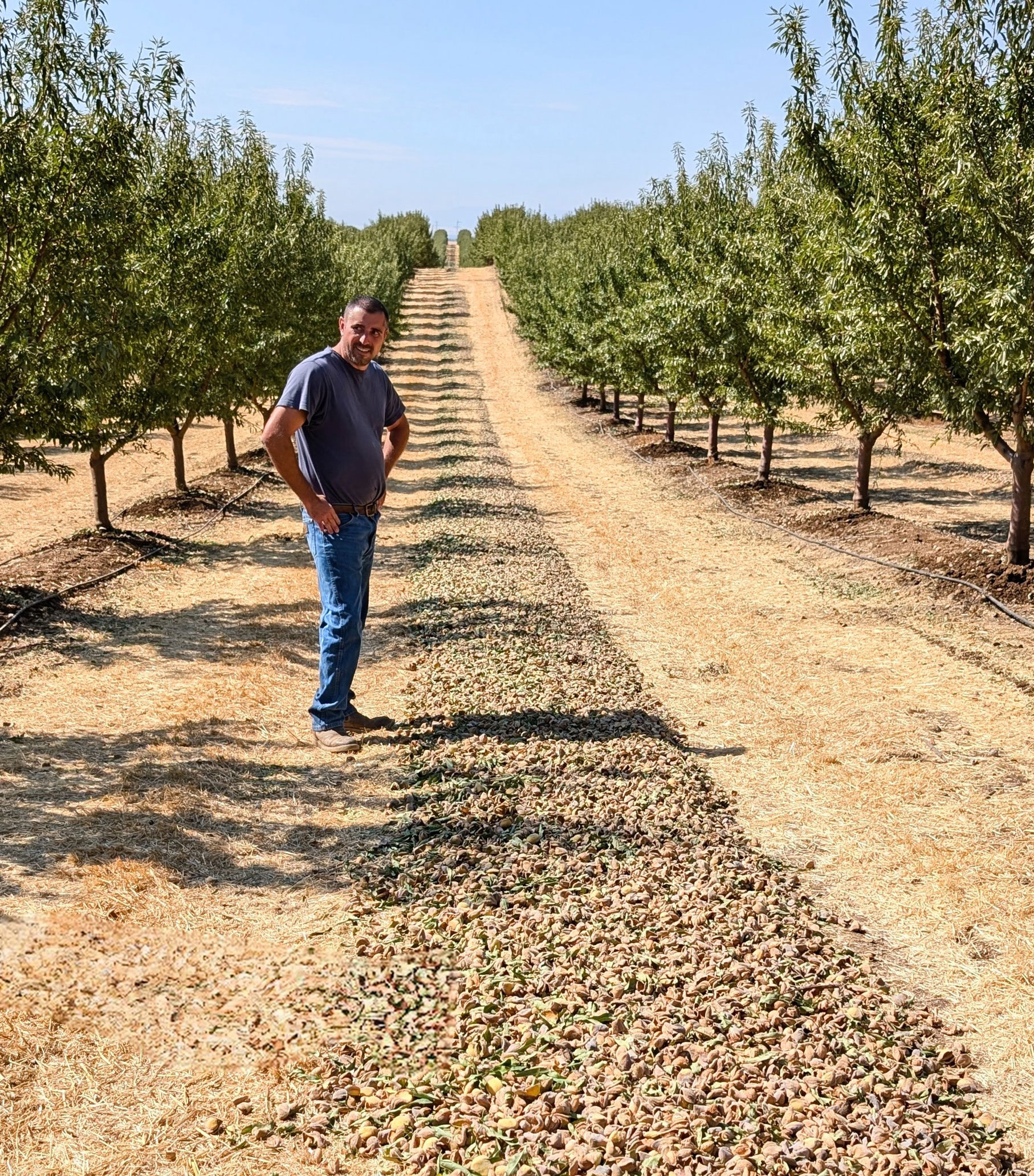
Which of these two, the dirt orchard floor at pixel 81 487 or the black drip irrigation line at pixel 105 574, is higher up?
the dirt orchard floor at pixel 81 487

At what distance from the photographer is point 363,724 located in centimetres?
748

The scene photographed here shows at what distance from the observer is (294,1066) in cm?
397

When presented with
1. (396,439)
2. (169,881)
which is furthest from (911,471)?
(169,881)

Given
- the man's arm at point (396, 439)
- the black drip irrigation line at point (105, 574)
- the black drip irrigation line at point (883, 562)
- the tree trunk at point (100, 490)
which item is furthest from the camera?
the tree trunk at point (100, 490)

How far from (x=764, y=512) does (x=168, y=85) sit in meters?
11.4

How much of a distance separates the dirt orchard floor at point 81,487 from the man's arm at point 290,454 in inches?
265

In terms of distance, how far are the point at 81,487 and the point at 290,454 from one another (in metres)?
16.6

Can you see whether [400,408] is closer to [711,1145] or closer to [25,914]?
[25,914]

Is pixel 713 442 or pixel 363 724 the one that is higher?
pixel 713 442

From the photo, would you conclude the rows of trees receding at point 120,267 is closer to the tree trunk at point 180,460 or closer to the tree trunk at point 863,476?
the tree trunk at point 180,460

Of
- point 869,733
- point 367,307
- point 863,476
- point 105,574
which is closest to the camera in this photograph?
point 367,307

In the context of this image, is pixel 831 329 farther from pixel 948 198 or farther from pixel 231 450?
pixel 231 450

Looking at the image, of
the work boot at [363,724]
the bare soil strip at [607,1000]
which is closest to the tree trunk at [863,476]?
the bare soil strip at [607,1000]

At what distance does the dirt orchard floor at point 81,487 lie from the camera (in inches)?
632
